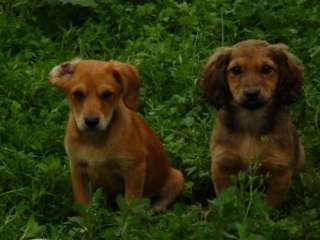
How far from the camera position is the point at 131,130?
728 centimetres

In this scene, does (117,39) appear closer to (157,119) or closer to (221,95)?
(157,119)

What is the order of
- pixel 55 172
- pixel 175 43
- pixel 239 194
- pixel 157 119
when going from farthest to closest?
pixel 175 43 < pixel 157 119 < pixel 55 172 < pixel 239 194

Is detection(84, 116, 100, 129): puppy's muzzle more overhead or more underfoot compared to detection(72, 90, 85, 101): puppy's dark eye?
more underfoot

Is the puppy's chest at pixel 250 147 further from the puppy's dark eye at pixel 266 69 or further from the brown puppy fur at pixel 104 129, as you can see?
the brown puppy fur at pixel 104 129

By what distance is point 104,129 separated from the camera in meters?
7.03

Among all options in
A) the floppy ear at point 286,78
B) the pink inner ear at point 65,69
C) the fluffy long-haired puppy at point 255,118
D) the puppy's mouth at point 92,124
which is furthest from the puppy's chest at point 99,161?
the floppy ear at point 286,78

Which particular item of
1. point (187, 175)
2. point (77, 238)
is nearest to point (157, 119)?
point (187, 175)

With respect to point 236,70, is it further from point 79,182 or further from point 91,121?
point 79,182

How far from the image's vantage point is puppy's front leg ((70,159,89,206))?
7.26 m

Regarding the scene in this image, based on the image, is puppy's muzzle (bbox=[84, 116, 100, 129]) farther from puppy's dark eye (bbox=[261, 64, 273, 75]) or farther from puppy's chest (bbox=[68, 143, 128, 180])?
puppy's dark eye (bbox=[261, 64, 273, 75])

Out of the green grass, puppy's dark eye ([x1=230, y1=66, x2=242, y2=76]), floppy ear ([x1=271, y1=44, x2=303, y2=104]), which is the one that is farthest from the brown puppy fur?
floppy ear ([x1=271, y1=44, x2=303, y2=104])

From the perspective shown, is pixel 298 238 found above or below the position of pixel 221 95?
below

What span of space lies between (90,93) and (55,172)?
2.77 feet

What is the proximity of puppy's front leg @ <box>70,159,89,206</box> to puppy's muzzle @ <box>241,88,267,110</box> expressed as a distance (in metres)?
1.23
